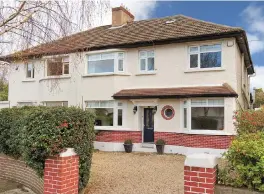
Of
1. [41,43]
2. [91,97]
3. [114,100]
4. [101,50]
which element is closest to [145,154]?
[114,100]

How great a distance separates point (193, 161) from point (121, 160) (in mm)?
8444

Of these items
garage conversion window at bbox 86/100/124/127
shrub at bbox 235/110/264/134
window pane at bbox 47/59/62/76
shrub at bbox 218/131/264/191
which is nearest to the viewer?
shrub at bbox 218/131/264/191

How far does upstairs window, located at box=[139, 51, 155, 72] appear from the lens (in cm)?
1541

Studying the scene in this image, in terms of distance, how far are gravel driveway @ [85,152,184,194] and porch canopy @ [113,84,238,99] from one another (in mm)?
3340

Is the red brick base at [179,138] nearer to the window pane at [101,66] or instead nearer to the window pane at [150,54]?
the window pane at [101,66]

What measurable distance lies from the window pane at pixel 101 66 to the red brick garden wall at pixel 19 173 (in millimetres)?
9036

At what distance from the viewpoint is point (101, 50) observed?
1597cm


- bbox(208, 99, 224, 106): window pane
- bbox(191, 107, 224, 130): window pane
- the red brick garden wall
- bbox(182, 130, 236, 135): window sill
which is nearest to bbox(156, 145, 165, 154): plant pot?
bbox(182, 130, 236, 135): window sill

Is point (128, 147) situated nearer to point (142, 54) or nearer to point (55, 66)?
point (142, 54)

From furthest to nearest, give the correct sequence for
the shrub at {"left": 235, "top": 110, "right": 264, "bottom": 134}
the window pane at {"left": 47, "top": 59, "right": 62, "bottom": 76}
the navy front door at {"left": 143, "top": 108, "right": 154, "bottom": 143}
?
the navy front door at {"left": 143, "top": 108, "right": 154, "bottom": 143}
the shrub at {"left": 235, "top": 110, "right": 264, "bottom": 134}
the window pane at {"left": 47, "top": 59, "right": 62, "bottom": 76}

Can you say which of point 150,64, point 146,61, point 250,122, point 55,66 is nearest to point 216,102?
point 250,122

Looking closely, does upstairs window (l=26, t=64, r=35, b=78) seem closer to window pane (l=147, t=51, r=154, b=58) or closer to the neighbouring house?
the neighbouring house

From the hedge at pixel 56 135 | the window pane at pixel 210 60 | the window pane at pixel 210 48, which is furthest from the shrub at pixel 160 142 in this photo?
the hedge at pixel 56 135

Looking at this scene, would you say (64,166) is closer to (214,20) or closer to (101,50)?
(101,50)
